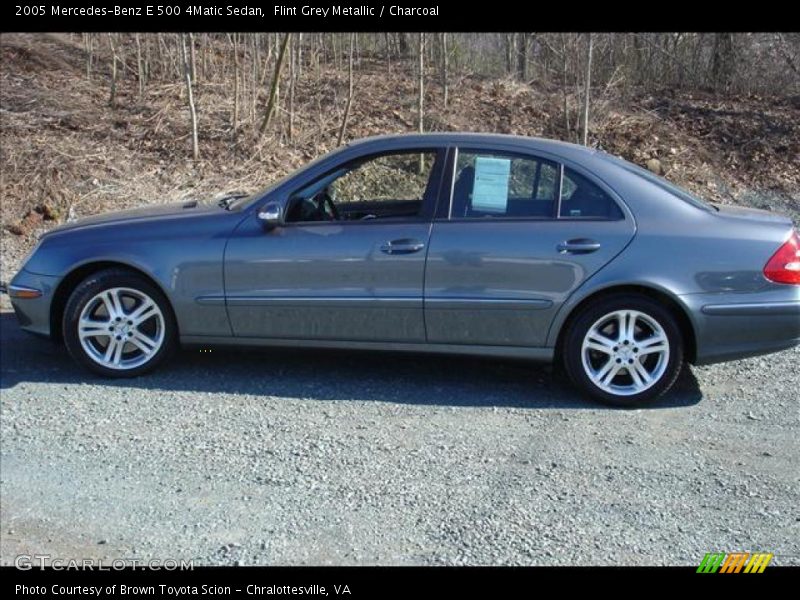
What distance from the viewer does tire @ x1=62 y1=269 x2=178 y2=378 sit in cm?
531

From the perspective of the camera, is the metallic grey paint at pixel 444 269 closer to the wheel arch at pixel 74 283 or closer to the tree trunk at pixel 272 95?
the wheel arch at pixel 74 283

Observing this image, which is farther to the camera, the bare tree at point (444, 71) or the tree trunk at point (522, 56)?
the tree trunk at point (522, 56)

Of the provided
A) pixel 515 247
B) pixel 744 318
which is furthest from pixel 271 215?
pixel 744 318

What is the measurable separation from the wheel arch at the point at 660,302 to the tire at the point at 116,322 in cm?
244

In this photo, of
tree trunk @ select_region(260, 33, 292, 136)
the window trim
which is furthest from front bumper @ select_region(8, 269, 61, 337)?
tree trunk @ select_region(260, 33, 292, 136)

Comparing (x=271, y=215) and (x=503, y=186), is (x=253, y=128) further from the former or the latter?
(x=503, y=186)

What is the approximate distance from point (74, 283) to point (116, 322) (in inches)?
15.7

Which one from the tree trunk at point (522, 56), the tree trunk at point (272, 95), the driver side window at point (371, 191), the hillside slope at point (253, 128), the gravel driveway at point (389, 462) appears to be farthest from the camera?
the tree trunk at point (522, 56)

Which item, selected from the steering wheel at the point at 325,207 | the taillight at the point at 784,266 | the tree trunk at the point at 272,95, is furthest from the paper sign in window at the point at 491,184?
the tree trunk at the point at 272,95

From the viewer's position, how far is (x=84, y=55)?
42.4 ft

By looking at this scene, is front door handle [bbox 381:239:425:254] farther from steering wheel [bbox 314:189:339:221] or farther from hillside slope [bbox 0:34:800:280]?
hillside slope [bbox 0:34:800:280]

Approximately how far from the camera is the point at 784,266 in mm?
4930

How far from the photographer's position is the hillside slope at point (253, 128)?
9.49 meters

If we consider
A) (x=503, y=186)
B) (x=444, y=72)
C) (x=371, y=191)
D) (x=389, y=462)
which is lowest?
(x=389, y=462)
